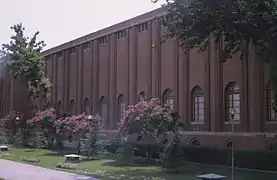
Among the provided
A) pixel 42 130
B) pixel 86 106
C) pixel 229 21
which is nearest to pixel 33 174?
pixel 229 21

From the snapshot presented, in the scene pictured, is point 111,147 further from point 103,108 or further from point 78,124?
point 103,108

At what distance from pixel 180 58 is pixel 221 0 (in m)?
13.0

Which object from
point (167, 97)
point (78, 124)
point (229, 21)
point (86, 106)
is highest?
point (229, 21)

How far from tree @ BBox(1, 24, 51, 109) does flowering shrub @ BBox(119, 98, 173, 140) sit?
27534mm

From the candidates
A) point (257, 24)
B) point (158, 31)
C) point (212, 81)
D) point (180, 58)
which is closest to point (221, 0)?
point (257, 24)

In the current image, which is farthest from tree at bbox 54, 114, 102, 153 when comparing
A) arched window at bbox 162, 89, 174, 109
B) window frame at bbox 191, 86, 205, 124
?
window frame at bbox 191, 86, 205, 124

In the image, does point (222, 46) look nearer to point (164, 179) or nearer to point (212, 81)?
point (212, 81)

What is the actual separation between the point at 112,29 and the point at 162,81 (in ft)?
31.3

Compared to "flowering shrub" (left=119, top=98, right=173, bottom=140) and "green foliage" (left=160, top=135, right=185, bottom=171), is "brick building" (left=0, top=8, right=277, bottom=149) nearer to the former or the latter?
"flowering shrub" (left=119, top=98, right=173, bottom=140)

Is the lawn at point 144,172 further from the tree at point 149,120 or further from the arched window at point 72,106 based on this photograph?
the arched window at point 72,106

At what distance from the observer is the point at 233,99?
29906 mm

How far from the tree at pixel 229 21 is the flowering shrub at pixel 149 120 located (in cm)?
490

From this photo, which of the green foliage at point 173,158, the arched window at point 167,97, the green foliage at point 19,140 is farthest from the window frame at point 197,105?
the green foliage at point 19,140

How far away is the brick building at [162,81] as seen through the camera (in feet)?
92.3
